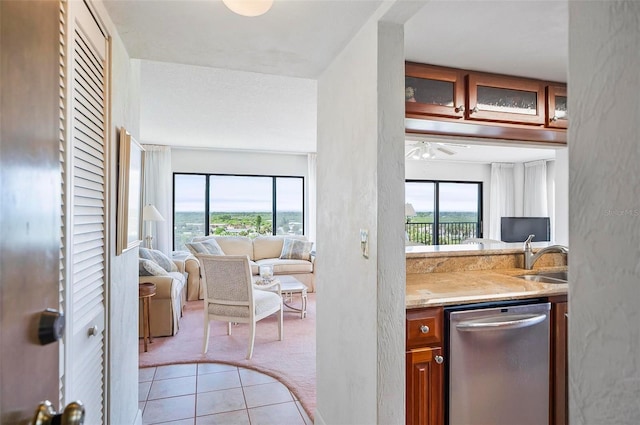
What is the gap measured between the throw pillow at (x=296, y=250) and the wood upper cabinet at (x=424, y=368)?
4.26 m

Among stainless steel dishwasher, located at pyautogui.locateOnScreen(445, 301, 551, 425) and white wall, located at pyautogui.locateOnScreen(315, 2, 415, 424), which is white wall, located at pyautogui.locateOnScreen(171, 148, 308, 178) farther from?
stainless steel dishwasher, located at pyautogui.locateOnScreen(445, 301, 551, 425)

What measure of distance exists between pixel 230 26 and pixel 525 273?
2.41 m

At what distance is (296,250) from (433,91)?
4.16 m

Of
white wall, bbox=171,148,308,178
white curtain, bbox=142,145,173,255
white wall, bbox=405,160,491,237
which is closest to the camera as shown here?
white curtain, bbox=142,145,173,255

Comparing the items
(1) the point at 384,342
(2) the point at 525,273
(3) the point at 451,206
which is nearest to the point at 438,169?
(3) the point at 451,206

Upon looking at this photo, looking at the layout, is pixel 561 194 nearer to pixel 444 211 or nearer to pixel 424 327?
pixel 424 327

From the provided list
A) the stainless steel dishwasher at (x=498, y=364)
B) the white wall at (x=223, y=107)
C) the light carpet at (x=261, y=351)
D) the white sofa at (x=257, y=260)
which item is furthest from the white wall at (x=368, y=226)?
the white sofa at (x=257, y=260)

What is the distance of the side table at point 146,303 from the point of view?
10.4 feet

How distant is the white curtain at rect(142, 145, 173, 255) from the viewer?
20.1 ft

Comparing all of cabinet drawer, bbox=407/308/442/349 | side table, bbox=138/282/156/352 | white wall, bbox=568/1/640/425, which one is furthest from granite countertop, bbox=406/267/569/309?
side table, bbox=138/282/156/352

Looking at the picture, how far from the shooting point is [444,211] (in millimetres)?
7809

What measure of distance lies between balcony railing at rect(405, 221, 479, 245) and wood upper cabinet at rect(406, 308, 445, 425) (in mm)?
6034

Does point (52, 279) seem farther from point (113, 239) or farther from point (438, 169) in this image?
point (438, 169)

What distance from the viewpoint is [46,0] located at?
71 centimetres
